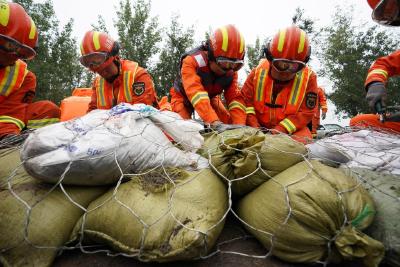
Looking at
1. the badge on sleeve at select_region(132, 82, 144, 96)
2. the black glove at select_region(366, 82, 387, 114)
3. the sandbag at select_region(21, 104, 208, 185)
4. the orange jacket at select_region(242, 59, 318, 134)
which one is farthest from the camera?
the badge on sleeve at select_region(132, 82, 144, 96)

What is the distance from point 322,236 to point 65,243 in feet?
2.61

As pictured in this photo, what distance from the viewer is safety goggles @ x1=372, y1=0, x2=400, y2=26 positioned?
5.98 ft

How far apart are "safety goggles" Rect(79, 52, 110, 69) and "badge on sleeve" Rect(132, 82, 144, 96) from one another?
32 centimetres

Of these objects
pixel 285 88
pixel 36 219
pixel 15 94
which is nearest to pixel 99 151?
pixel 36 219

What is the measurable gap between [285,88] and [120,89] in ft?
4.62

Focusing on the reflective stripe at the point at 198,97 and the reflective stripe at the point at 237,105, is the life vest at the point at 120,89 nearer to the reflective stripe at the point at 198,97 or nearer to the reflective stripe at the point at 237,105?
the reflective stripe at the point at 198,97

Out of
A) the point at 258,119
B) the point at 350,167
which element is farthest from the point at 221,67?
the point at 350,167

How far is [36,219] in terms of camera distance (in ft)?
3.20

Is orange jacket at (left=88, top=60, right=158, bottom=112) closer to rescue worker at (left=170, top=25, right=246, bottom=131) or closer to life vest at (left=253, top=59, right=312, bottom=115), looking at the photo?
rescue worker at (left=170, top=25, right=246, bottom=131)

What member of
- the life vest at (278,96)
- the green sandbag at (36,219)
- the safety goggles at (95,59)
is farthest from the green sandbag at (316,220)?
the safety goggles at (95,59)

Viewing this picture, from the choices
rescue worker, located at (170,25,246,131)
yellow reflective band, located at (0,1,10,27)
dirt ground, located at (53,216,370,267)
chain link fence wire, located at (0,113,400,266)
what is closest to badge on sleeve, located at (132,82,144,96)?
rescue worker, located at (170,25,246,131)

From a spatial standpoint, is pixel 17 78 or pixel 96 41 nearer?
pixel 17 78

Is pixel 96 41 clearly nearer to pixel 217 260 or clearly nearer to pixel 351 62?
pixel 217 260

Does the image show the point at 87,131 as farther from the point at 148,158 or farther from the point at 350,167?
the point at 350,167
